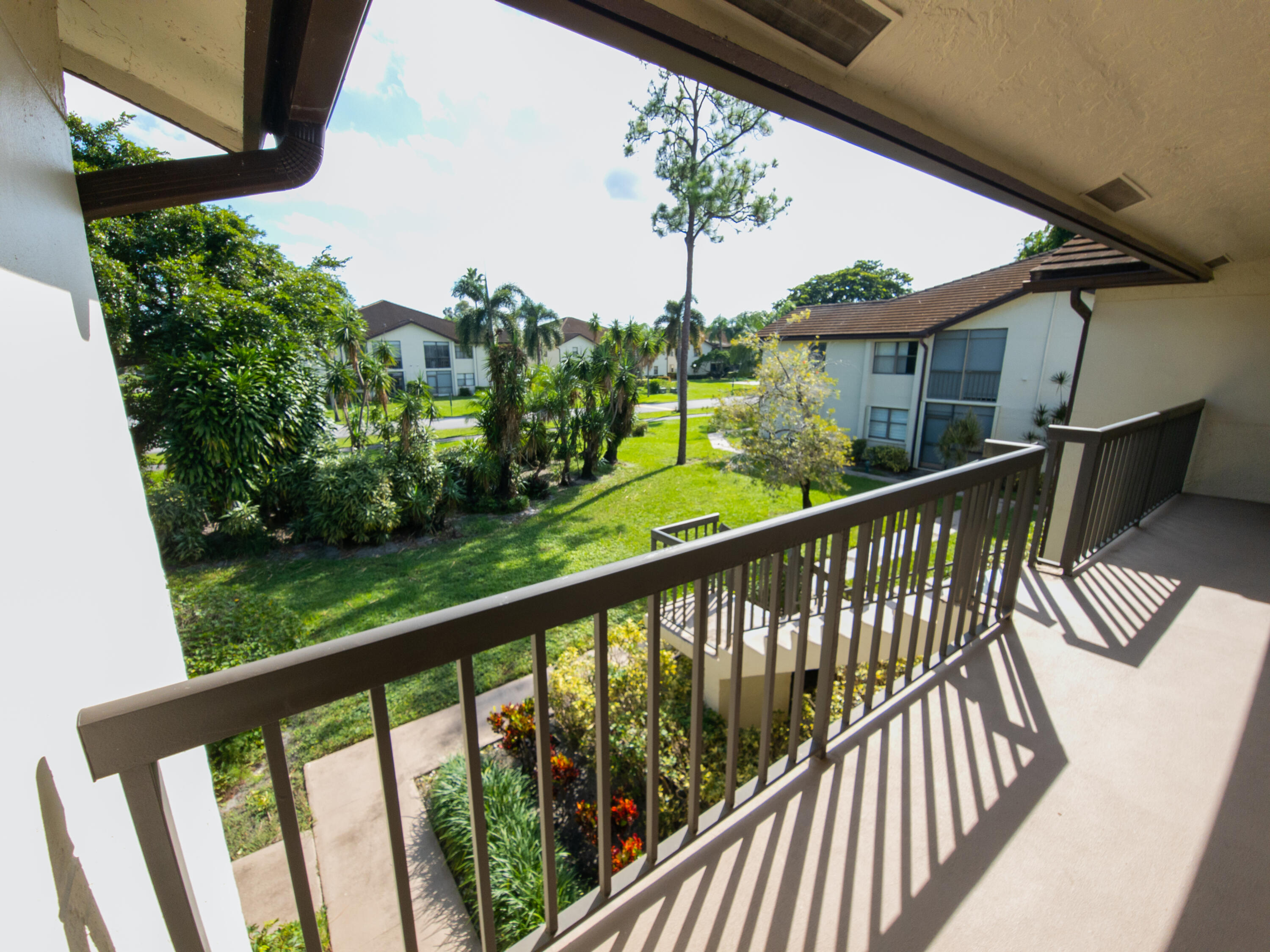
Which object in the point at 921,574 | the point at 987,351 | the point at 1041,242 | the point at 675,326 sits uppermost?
the point at 1041,242

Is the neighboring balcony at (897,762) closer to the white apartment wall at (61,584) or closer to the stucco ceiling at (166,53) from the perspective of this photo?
the white apartment wall at (61,584)

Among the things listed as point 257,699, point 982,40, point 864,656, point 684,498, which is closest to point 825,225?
point 684,498

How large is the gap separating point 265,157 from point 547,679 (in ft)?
6.81

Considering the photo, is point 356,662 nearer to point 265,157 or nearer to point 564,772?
point 265,157

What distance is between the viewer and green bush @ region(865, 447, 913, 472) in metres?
15.0

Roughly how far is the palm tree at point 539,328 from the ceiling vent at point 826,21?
70.7 feet

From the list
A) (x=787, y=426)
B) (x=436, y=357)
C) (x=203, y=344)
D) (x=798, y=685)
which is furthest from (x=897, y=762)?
(x=436, y=357)

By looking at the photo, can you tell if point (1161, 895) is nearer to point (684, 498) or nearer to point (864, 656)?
point (864, 656)

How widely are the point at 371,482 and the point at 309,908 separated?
10.0 m

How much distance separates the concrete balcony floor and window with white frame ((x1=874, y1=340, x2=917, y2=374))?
→ 14.5 meters

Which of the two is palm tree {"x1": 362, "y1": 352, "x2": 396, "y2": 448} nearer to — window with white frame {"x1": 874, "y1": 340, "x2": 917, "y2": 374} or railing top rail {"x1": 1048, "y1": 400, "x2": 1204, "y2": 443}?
railing top rail {"x1": 1048, "y1": 400, "x2": 1204, "y2": 443}

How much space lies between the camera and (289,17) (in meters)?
1.44

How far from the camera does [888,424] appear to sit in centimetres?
1619

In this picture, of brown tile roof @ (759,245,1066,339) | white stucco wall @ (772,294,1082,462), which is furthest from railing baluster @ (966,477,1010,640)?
brown tile roof @ (759,245,1066,339)
